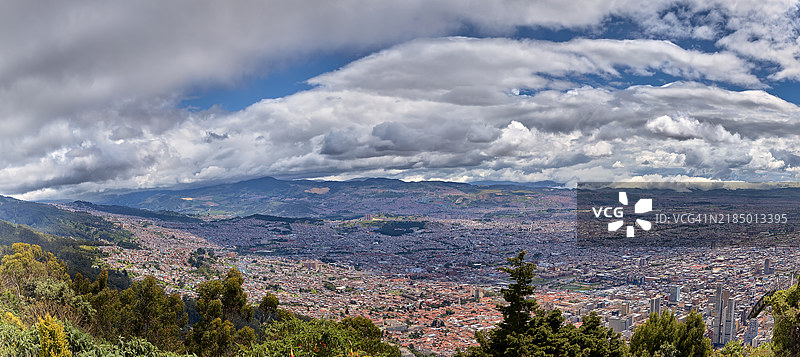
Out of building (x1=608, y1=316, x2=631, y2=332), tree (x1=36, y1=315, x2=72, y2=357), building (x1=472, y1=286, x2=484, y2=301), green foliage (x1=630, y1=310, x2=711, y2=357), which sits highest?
tree (x1=36, y1=315, x2=72, y2=357)

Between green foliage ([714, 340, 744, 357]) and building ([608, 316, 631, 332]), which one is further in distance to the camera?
building ([608, 316, 631, 332])

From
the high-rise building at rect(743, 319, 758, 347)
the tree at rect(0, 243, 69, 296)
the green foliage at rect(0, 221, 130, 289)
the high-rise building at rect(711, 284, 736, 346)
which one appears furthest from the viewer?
the green foliage at rect(0, 221, 130, 289)

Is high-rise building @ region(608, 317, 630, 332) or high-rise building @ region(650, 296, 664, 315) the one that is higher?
high-rise building @ region(608, 317, 630, 332)

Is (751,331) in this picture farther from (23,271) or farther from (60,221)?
(60,221)

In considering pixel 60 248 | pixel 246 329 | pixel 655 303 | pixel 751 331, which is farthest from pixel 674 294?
Result: pixel 60 248

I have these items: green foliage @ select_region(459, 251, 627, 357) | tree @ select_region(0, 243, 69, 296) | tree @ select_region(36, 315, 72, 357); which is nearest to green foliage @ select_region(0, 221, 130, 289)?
tree @ select_region(0, 243, 69, 296)

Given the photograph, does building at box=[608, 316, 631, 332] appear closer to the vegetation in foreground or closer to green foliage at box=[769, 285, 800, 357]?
the vegetation in foreground
